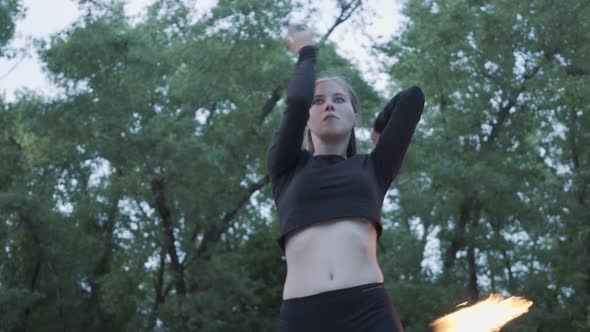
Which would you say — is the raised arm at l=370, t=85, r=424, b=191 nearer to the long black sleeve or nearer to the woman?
the woman

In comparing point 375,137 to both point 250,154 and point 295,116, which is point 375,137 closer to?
point 295,116

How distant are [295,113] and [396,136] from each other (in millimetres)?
377

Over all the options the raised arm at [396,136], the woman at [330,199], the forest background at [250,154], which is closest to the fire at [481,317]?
the woman at [330,199]

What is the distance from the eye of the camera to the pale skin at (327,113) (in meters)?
2.76

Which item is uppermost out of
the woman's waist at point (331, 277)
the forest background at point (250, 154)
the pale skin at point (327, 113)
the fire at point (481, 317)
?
the forest background at point (250, 154)

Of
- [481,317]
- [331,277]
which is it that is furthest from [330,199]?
[481,317]

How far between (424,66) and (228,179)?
4.92 metres

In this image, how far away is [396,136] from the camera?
2.72 m

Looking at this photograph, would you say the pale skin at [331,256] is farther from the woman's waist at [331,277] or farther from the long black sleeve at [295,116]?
the long black sleeve at [295,116]

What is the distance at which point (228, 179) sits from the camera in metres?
16.7

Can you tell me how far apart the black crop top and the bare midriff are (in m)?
0.03

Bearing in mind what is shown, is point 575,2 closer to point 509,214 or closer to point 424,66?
point 424,66

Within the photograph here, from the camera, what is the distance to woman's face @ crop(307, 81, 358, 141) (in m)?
2.76

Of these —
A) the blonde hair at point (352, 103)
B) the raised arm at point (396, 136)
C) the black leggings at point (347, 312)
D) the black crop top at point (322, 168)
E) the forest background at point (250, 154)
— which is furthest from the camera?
the forest background at point (250, 154)
